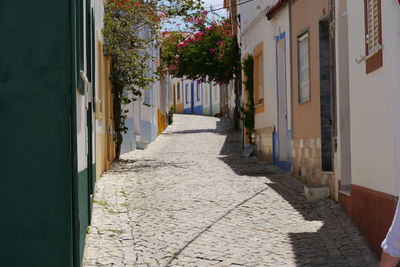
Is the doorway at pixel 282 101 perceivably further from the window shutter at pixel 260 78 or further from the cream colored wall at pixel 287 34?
the window shutter at pixel 260 78

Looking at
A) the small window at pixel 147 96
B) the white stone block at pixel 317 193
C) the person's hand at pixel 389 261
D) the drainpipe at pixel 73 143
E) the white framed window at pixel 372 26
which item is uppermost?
the small window at pixel 147 96

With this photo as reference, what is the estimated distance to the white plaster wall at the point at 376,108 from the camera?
6316mm

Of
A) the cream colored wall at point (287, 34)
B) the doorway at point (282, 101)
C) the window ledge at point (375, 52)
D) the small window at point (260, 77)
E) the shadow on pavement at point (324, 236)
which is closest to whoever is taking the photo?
the window ledge at point (375, 52)

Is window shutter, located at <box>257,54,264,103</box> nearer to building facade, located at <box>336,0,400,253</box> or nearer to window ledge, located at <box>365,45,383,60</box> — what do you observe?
building facade, located at <box>336,0,400,253</box>

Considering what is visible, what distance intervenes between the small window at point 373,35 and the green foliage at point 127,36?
8.09m

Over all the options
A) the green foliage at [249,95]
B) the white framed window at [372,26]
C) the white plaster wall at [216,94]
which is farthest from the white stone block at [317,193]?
the white plaster wall at [216,94]

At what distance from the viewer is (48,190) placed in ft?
16.6

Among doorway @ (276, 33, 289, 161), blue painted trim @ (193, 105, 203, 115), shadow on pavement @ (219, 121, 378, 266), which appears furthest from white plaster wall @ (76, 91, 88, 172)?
blue painted trim @ (193, 105, 203, 115)

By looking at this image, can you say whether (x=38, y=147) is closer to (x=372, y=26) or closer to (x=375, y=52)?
(x=375, y=52)

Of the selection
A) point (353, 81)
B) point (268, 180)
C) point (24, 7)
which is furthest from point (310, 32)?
point (24, 7)

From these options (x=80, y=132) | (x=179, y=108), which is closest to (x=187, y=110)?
(x=179, y=108)

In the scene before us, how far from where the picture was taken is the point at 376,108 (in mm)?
7078

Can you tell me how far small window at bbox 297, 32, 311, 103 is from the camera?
40.0 feet

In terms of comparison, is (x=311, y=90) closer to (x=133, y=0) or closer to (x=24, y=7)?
(x=133, y=0)
